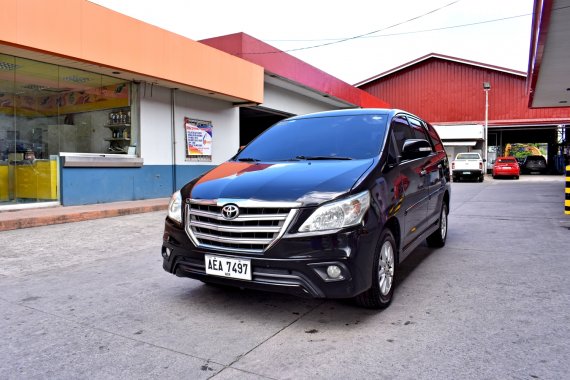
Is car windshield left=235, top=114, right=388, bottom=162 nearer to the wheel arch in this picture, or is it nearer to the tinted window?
the wheel arch

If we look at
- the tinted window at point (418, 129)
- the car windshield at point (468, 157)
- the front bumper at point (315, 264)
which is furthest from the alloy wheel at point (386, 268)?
the car windshield at point (468, 157)

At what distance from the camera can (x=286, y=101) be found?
19344 millimetres

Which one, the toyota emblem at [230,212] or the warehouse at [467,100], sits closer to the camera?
the toyota emblem at [230,212]

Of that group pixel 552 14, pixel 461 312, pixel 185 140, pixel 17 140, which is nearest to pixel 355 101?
pixel 185 140

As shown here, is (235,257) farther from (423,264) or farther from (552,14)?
(552,14)

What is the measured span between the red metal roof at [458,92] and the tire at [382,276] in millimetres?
35270

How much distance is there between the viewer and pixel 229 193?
3.46m

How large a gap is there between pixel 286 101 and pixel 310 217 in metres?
16.7

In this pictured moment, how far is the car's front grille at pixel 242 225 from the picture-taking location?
10.5 ft

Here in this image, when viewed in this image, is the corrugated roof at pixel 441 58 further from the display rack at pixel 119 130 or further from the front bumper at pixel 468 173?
the display rack at pixel 119 130

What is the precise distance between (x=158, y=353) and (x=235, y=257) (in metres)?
0.82

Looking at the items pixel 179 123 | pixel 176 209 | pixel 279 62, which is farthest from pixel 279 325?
pixel 279 62

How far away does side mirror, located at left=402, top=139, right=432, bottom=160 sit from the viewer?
4.30 metres

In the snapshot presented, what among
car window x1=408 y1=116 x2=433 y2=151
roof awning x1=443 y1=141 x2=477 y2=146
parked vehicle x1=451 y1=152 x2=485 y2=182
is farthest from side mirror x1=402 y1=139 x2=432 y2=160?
roof awning x1=443 y1=141 x2=477 y2=146
